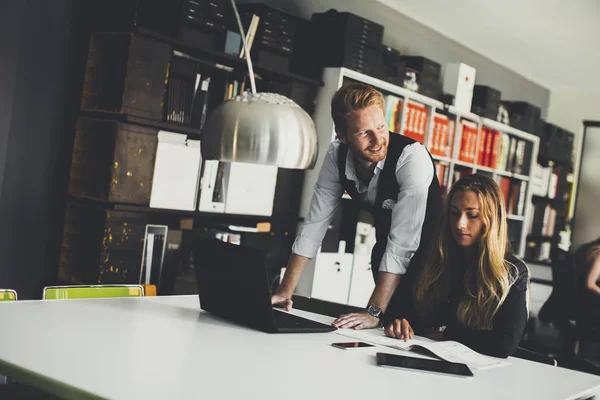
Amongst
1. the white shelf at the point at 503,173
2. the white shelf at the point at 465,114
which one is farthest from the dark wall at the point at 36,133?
the white shelf at the point at 503,173

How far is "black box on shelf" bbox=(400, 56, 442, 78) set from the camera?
17.4 ft

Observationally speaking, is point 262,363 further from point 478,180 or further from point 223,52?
point 223,52

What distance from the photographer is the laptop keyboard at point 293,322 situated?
6.77 feet

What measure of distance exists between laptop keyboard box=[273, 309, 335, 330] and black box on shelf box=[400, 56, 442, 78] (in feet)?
11.2

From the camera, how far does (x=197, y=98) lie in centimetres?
380

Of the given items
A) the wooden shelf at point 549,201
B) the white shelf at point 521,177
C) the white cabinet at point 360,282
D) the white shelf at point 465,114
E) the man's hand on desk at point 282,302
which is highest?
the white shelf at point 465,114

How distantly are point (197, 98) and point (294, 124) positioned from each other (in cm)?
204

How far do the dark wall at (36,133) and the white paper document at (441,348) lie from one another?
1.98 metres

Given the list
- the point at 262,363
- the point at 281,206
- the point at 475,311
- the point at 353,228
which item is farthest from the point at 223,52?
the point at 262,363

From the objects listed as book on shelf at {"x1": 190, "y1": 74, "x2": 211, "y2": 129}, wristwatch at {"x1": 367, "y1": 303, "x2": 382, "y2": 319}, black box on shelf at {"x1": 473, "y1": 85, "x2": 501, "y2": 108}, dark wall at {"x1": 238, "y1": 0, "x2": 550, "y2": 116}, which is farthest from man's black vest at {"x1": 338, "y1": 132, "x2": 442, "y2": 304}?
black box on shelf at {"x1": 473, "y1": 85, "x2": 501, "y2": 108}

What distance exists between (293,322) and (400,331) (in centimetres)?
31

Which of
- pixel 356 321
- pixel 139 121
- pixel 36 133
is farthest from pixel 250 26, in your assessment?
pixel 356 321

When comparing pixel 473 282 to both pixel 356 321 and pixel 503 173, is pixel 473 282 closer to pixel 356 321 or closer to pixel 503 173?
pixel 356 321

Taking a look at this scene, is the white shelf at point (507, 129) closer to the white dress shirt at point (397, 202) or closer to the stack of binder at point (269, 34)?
the stack of binder at point (269, 34)
